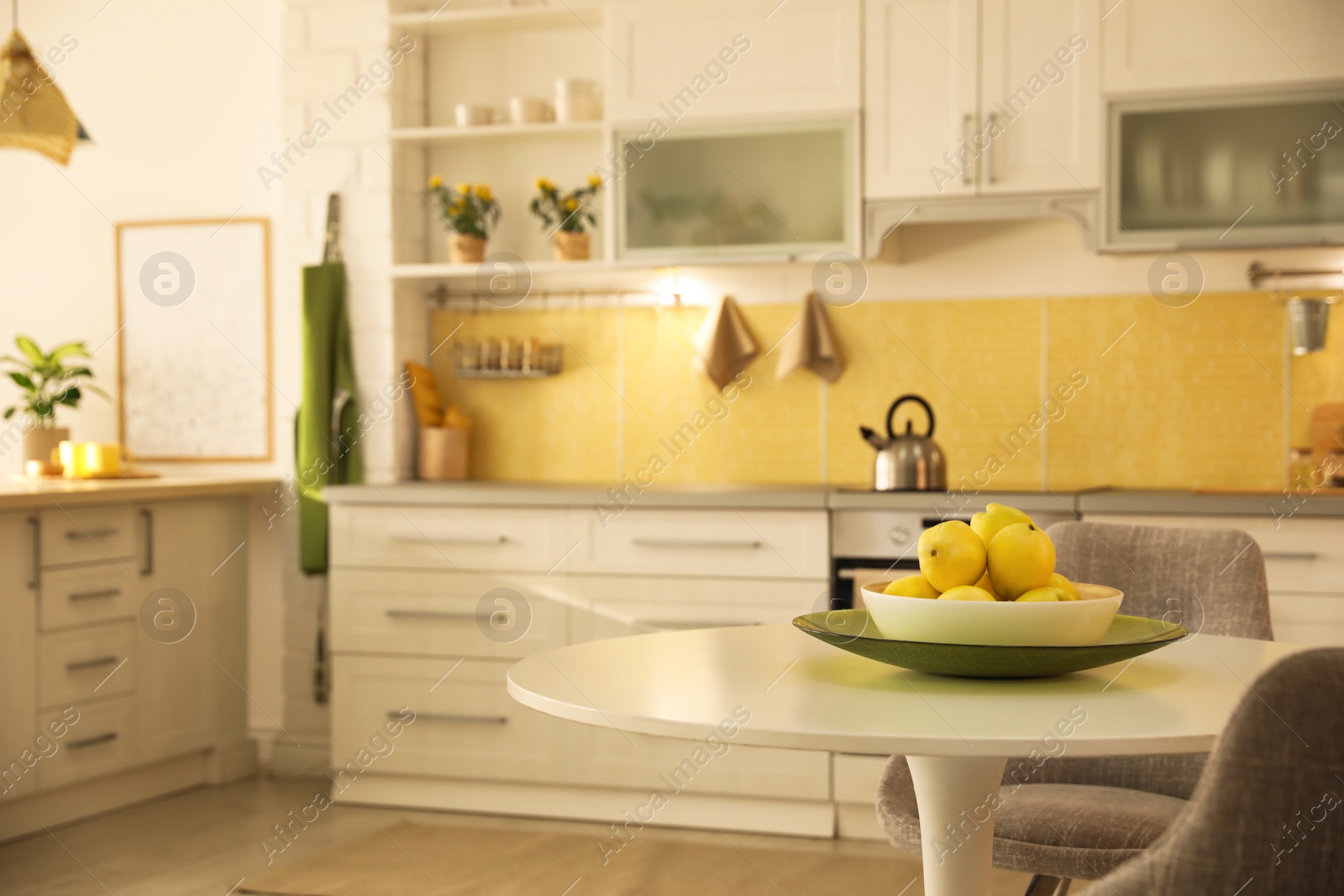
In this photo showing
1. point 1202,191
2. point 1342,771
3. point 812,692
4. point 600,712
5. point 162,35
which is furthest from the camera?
point 162,35

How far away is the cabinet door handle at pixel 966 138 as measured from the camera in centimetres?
338

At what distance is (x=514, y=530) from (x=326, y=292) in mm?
993

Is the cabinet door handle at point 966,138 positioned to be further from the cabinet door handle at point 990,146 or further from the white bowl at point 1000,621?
the white bowl at point 1000,621

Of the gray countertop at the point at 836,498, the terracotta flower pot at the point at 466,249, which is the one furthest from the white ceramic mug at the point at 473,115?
the gray countertop at the point at 836,498

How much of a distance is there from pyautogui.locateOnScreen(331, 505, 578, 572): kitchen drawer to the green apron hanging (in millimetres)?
223

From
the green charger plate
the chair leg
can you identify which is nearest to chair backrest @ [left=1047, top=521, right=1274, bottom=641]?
the chair leg

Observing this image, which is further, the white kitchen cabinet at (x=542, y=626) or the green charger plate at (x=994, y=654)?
the white kitchen cabinet at (x=542, y=626)

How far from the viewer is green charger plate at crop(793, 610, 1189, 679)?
4.14ft

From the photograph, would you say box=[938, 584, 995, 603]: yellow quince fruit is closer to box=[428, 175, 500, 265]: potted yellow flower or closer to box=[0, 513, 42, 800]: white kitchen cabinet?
box=[0, 513, 42, 800]: white kitchen cabinet

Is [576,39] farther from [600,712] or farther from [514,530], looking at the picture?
[600,712]

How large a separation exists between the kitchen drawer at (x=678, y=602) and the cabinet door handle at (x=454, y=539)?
231 millimetres

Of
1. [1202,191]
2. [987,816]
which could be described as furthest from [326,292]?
[987,816]

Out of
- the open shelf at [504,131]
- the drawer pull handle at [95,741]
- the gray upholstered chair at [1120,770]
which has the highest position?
the open shelf at [504,131]

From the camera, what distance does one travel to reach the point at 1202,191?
3293 millimetres
